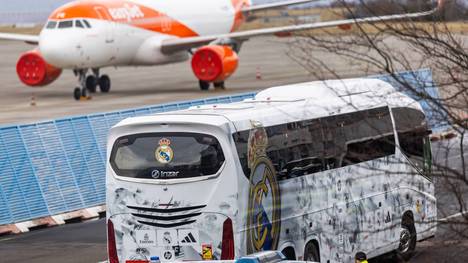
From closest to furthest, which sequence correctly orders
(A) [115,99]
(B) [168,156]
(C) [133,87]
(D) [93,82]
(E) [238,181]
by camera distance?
(E) [238,181], (B) [168,156], (A) [115,99], (D) [93,82], (C) [133,87]

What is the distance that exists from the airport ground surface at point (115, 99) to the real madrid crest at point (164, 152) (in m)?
2.26

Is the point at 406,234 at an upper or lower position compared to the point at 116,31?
lower

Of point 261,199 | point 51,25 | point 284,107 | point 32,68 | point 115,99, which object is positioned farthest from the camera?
→ point 32,68

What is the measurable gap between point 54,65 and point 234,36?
9.01m

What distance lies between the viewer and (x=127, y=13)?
5156cm

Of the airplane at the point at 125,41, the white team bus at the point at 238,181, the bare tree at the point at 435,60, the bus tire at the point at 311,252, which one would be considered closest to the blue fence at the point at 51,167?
the white team bus at the point at 238,181

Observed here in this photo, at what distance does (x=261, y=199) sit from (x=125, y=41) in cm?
3513

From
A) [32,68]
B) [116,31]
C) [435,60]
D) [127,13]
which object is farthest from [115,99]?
[435,60]

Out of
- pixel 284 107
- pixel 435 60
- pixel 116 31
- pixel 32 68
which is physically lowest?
pixel 32 68

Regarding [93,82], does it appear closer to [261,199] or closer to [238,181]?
[261,199]

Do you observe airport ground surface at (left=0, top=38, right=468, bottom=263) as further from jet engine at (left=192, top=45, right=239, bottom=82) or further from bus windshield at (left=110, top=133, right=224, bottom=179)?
bus windshield at (left=110, top=133, right=224, bottom=179)

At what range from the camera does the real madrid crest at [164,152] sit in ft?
54.2

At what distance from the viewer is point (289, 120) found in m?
17.6

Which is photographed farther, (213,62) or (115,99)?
(213,62)
